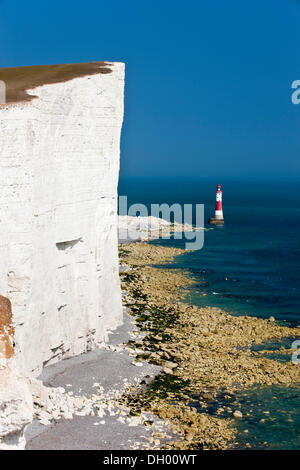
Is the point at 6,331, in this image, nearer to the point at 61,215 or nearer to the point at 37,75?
the point at 61,215

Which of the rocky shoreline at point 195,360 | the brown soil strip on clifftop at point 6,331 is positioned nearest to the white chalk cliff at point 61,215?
the rocky shoreline at point 195,360

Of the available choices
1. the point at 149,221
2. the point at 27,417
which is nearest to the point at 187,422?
the point at 27,417

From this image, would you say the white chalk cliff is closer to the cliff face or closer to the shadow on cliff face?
the cliff face

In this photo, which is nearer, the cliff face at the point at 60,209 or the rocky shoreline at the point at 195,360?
the rocky shoreline at the point at 195,360

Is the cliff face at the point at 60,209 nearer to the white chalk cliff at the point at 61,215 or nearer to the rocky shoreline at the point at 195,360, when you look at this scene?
the white chalk cliff at the point at 61,215

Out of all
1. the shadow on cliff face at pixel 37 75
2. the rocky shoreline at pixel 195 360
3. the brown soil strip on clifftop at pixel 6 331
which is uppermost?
the shadow on cliff face at pixel 37 75

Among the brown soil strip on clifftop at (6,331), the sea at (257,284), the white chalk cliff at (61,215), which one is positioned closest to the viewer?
the brown soil strip on clifftop at (6,331)

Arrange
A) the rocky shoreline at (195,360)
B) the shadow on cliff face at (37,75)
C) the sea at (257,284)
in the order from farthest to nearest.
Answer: the shadow on cliff face at (37,75) → the sea at (257,284) → the rocky shoreline at (195,360)

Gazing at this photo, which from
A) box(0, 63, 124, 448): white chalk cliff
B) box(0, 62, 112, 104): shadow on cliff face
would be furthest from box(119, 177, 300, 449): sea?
box(0, 62, 112, 104): shadow on cliff face
